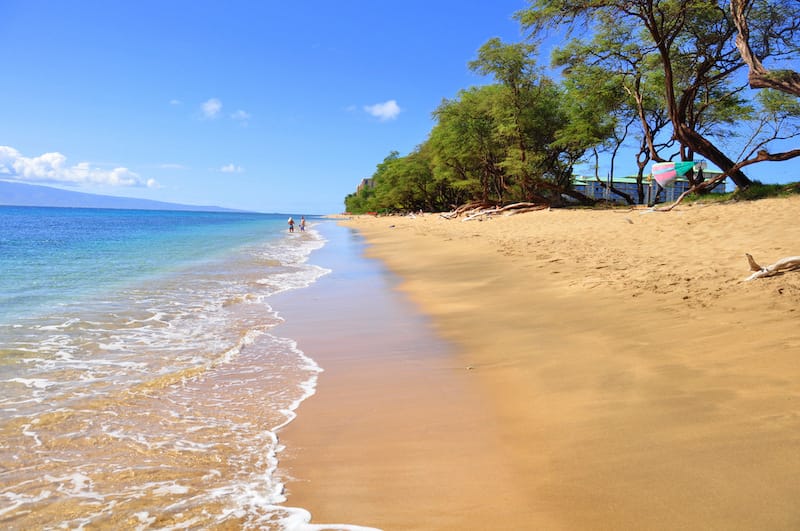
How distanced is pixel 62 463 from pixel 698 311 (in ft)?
20.0

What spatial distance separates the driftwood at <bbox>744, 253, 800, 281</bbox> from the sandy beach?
12 centimetres

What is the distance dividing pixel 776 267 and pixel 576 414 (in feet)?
14.3

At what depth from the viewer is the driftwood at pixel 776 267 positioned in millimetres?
5730

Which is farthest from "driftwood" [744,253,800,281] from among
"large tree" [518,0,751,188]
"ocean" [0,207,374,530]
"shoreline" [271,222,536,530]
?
"large tree" [518,0,751,188]

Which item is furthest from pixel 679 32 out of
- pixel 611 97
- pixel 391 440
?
pixel 391 440

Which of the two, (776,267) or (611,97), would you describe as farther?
(611,97)

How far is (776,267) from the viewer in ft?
18.8

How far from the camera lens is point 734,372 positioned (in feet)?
11.9

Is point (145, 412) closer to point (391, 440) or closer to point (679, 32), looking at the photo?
point (391, 440)

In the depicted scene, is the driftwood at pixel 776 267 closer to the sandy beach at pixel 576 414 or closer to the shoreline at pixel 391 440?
the sandy beach at pixel 576 414

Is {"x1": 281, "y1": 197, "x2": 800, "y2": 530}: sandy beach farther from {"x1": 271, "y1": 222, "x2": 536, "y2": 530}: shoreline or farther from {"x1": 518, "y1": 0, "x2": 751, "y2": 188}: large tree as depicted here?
{"x1": 518, "y1": 0, "x2": 751, "y2": 188}: large tree

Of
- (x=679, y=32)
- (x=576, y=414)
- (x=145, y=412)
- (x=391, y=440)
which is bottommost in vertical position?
(x=145, y=412)

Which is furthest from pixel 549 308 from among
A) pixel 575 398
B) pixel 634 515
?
pixel 634 515

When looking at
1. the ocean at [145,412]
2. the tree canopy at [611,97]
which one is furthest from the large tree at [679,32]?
the ocean at [145,412]
